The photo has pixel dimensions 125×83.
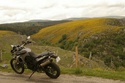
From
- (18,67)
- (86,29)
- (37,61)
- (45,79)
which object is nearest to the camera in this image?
(45,79)

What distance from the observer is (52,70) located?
1102cm

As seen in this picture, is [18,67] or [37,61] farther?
[18,67]

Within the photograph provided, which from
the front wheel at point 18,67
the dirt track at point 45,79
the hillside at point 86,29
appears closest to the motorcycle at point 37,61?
the front wheel at point 18,67

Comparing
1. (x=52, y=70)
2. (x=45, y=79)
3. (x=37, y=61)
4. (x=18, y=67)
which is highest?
(x=37, y=61)

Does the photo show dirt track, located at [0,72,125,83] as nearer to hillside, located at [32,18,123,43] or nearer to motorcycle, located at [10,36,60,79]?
motorcycle, located at [10,36,60,79]

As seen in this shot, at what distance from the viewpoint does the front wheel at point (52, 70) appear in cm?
1078

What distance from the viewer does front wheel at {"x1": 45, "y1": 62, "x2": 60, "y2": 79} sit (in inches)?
424

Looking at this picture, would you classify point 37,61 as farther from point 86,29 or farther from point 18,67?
point 86,29

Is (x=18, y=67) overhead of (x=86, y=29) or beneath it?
overhead

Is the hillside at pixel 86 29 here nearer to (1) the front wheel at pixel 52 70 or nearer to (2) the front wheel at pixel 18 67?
(2) the front wheel at pixel 18 67

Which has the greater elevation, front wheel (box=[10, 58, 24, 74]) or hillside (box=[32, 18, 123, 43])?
front wheel (box=[10, 58, 24, 74])

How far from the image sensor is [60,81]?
409 inches

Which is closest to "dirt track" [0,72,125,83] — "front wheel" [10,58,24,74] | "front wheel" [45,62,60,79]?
"front wheel" [45,62,60,79]

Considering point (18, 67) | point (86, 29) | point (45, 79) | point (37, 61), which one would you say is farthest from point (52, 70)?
point (86, 29)
